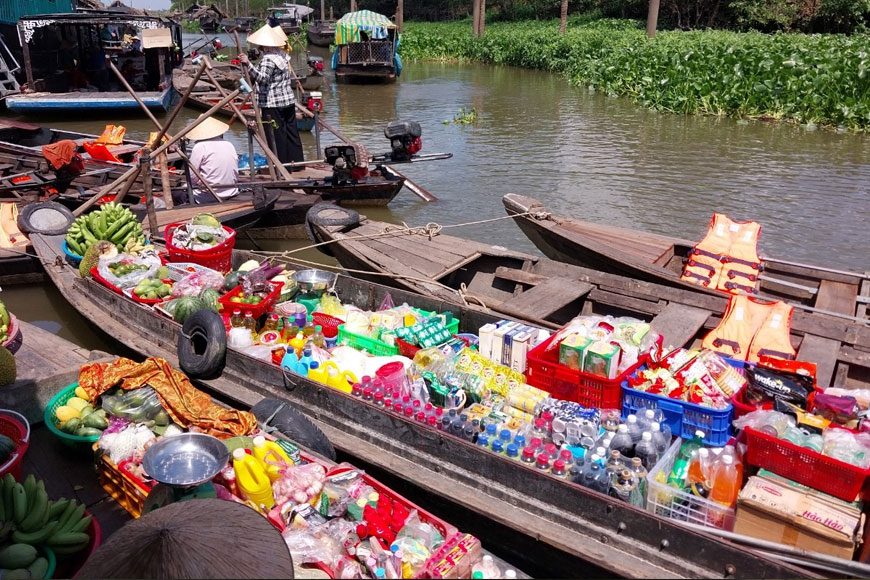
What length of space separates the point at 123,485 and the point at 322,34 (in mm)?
38174

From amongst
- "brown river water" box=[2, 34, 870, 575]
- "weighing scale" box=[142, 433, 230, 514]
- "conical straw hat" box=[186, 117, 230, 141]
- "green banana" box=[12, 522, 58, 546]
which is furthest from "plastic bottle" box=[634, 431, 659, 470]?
"conical straw hat" box=[186, 117, 230, 141]

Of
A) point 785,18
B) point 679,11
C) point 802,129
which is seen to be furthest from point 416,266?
point 679,11

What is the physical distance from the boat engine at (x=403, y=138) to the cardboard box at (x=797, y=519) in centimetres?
857

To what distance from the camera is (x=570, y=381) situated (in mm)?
4367

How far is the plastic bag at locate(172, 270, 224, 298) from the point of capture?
6234 mm

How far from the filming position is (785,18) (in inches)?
1161

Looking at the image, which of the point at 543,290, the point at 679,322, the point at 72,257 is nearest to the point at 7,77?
the point at 72,257

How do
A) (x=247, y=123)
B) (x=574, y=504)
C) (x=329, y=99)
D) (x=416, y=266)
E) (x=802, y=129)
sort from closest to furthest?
1. (x=574, y=504)
2. (x=416, y=266)
3. (x=247, y=123)
4. (x=802, y=129)
5. (x=329, y=99)

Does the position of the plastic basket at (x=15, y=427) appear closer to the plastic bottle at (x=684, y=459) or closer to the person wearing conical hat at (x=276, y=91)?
the plastic bottle at (x=684, y=459)

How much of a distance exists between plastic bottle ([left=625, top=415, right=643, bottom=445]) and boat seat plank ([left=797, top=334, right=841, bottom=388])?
1.83 m

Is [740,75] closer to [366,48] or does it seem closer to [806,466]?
[366,48]

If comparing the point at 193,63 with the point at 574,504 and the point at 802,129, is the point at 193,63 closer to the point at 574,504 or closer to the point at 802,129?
the point at 802,129

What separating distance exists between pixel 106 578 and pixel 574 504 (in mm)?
2323

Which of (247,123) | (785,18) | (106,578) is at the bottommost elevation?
(106,578)
